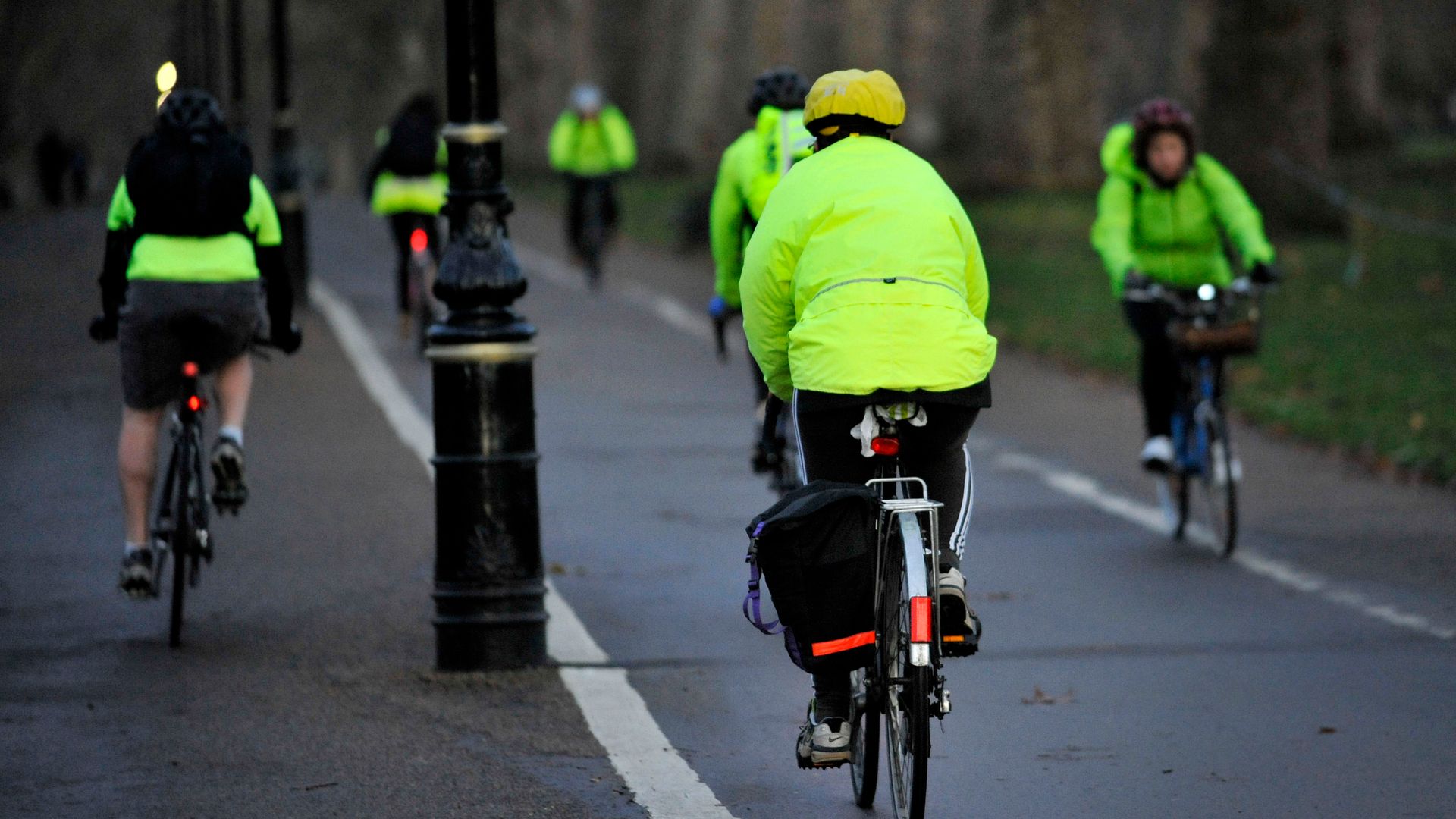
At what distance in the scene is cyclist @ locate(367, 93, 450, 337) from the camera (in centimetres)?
1744

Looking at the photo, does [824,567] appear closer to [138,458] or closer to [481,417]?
[481,417]

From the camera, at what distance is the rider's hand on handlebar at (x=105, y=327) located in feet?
27.0

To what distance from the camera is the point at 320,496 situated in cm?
1117

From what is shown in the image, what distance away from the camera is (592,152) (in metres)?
23.1

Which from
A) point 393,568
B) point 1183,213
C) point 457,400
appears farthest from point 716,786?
point 1183,213

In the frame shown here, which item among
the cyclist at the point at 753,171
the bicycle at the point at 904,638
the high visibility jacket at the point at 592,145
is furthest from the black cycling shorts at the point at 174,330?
the high visibility jacket at the point at 592,145

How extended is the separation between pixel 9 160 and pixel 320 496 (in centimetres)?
4967

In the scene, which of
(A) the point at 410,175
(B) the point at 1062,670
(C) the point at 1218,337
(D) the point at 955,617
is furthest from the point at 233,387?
(A) the point at 410,175

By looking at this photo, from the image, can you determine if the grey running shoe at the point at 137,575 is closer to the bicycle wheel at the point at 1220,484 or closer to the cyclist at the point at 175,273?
Result: the cyclist at the point at 175,273

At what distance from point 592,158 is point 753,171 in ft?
44.3

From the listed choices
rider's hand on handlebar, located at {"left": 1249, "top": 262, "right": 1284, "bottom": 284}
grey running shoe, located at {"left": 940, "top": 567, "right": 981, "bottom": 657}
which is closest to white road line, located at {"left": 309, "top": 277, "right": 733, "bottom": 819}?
grey running shoe, located at {"left": 940, "top": 567, "right": 981, "bottom": 657}

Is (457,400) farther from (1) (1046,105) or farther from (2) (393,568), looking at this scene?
(1) (1046,105)

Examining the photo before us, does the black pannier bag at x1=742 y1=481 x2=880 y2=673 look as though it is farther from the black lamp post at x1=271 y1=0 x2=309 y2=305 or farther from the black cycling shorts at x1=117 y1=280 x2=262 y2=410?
the black lamp post at x1=271 y1=0 x2=309 y2=305

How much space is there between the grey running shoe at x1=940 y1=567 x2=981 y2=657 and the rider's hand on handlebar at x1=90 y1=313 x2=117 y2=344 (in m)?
3.86
